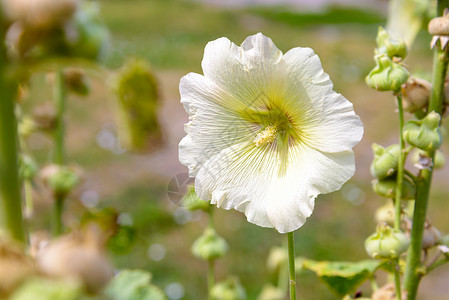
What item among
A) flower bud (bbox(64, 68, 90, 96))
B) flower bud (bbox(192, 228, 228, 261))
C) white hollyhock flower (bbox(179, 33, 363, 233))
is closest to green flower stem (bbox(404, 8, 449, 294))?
white hollyhock flower (bbox(179, 33, 363, 233))

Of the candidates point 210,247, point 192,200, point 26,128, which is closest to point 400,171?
point 192,200

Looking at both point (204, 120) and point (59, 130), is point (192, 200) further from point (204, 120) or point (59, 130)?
point (59, 130)

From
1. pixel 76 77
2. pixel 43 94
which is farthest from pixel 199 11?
pixel 76 77

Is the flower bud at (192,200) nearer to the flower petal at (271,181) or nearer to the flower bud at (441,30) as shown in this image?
the flower petal at (271,181)

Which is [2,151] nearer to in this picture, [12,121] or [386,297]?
[12,121]

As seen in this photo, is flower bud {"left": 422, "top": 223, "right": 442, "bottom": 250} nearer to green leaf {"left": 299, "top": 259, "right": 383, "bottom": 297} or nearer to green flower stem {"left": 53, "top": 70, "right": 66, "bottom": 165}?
green leaf {"left": 299, "top": 259, "right": 383, "bottom": 297}
